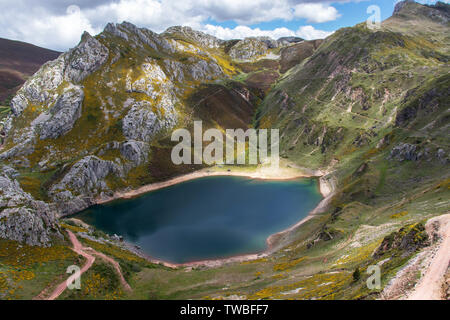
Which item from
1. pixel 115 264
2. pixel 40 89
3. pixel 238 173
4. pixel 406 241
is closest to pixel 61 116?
pixel 40 89

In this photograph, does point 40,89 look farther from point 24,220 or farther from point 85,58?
point 24,220

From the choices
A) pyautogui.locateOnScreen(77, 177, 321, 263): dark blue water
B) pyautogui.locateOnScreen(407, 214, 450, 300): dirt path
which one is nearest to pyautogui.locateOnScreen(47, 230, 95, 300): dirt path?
pyautogui.locateOnScreen(77, 177, 321, 263): dark blue water

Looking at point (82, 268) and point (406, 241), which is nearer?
point (406, 241)

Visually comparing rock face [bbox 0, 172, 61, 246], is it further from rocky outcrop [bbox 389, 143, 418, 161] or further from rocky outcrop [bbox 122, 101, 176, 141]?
rocky outcrop [bbox 389, 143, 418, 161]

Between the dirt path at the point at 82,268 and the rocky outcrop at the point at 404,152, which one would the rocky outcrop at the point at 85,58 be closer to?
the dirt path at the point at 82,268
